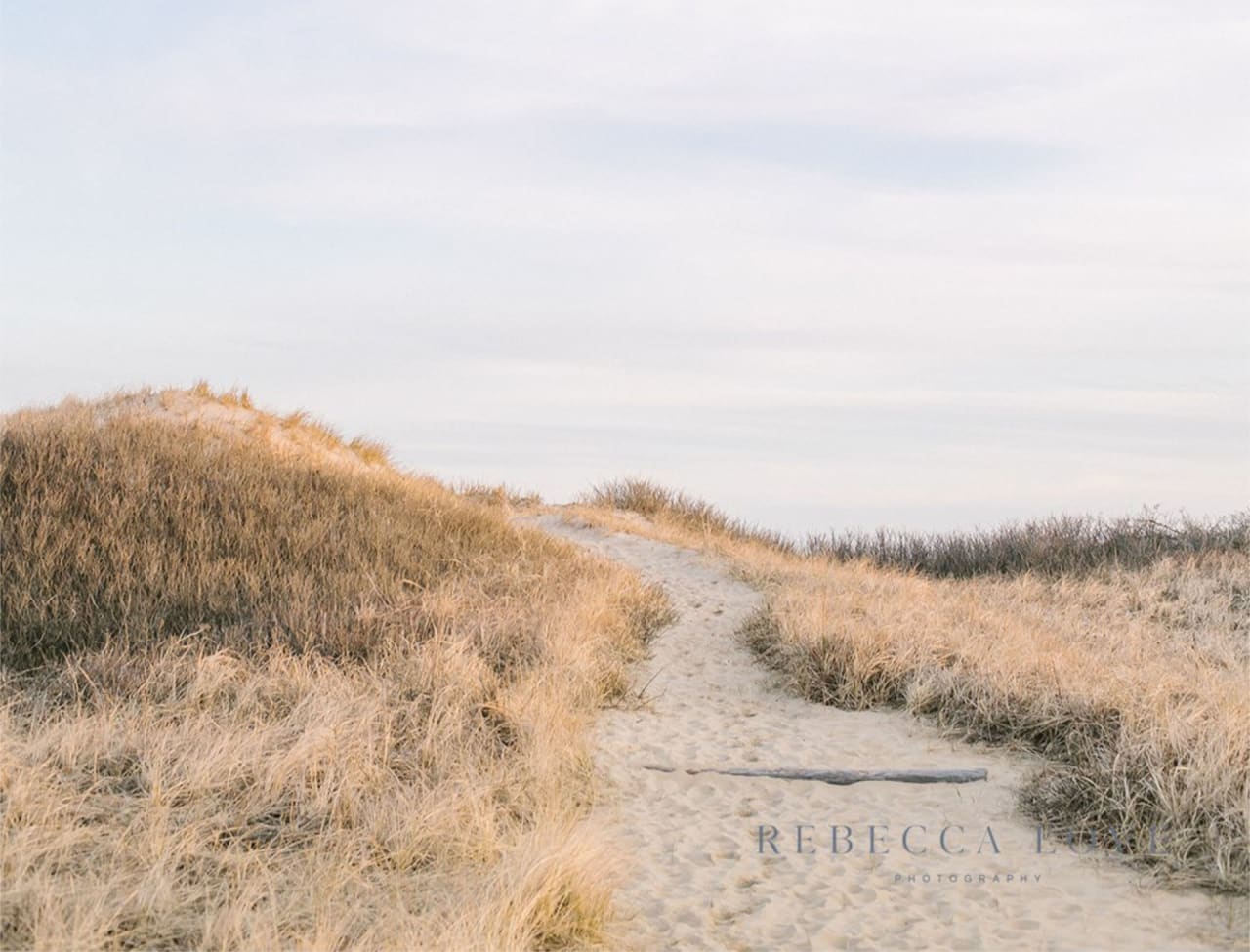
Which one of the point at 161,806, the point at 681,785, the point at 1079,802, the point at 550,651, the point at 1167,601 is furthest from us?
the point at 1167,601

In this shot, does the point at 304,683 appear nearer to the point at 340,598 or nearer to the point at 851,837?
the point at 340,598

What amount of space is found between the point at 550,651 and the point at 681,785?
1.96 m

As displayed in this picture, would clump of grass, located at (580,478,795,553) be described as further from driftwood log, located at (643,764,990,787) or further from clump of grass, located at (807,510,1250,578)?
driftwood log, located at (643,764,990,787)

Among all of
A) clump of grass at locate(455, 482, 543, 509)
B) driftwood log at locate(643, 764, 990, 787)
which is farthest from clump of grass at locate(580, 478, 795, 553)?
driftwood log at locate(643, 764, 990, 787)

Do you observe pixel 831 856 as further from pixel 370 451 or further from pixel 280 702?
pixel 370 451

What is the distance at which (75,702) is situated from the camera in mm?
7723

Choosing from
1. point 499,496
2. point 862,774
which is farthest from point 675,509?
point 862,774

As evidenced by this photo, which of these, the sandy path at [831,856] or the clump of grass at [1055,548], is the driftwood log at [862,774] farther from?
the clump of grass at [1055,548]

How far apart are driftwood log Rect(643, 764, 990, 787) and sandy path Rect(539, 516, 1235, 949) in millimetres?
65

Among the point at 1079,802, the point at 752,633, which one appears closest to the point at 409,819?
the point at 1079,802

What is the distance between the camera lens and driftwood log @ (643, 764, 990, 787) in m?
7.47

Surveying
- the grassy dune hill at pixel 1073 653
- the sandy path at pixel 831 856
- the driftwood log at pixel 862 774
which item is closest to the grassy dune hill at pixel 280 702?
the sandy path at pixel 831 856

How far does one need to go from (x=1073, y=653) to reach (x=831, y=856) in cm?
450

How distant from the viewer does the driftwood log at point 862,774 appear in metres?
7.47
